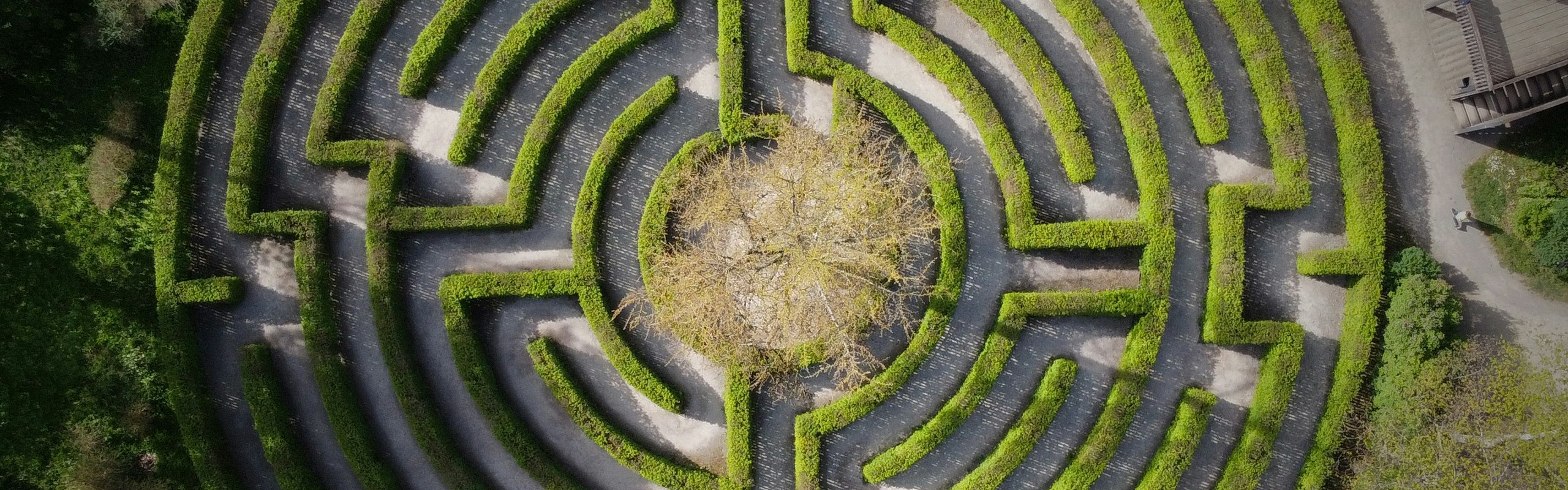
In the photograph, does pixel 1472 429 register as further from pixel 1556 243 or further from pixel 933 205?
pixel 933 205

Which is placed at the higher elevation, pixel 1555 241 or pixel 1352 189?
pixel 1555 241

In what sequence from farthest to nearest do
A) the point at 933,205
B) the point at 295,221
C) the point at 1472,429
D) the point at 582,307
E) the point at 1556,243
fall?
the point at 582,307 → the point at 933,205 → the point at 295,221 → the point at 1556,243 → the point at 1472,429

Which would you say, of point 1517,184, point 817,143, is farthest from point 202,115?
point 1517,184

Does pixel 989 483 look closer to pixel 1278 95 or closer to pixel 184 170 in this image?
pixel 1278 95

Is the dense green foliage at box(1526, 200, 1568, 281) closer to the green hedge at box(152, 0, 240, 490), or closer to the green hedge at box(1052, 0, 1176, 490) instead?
the green hedge at box(1052, 0, 1176, 490)

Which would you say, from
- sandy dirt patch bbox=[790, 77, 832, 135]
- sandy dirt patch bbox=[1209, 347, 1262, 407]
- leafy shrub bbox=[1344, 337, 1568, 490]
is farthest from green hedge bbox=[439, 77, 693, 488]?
leafy shrub bbox=[1344, 337, 1568, 490]

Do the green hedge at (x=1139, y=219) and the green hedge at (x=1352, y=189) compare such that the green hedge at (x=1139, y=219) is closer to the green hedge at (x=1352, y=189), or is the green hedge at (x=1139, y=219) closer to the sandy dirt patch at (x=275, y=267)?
the green hedge at (x=1352, y=189)

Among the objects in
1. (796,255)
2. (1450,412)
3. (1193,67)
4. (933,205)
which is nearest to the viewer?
(796,255)

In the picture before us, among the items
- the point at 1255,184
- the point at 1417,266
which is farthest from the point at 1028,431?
the point at 1417,266
